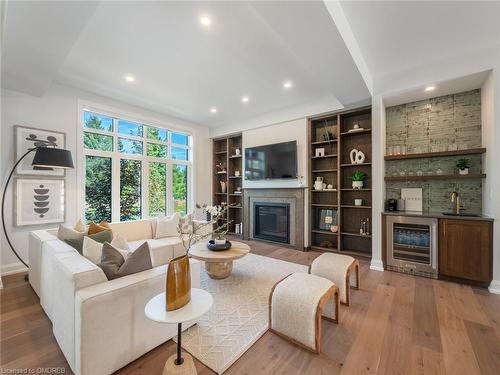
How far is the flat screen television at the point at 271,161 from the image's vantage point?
4.76 meters

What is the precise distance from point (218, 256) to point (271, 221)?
8.66 feet

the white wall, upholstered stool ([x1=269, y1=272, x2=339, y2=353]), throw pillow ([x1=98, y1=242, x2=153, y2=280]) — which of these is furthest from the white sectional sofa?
the white wall

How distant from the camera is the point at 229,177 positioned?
605cm

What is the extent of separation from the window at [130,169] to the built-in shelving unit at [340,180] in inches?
130

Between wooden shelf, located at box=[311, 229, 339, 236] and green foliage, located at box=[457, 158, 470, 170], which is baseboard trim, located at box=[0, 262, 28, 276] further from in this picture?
green foliage, located at box=[457, 158, 470, 170]

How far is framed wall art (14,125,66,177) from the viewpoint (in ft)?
10.9

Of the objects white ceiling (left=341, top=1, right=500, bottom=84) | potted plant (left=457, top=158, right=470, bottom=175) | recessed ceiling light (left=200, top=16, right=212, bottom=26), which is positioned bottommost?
potted plant (left=457, top=158, right=470, bottom=175)

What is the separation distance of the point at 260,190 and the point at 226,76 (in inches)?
106

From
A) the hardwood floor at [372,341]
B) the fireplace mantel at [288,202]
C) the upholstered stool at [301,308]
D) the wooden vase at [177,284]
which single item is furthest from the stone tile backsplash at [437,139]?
the wooden vase at [177,284]

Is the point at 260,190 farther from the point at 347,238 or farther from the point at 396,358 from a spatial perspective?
the point at 396,358

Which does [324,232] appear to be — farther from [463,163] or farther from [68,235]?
[68,235]

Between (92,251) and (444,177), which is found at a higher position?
(444,177)

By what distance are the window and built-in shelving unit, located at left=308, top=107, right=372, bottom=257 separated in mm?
3310

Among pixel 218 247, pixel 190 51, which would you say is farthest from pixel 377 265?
pixel 190 51
